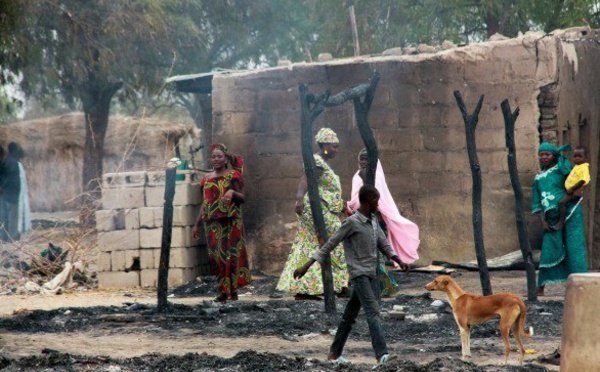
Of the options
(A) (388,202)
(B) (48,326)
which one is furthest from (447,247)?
(B) (48,326)

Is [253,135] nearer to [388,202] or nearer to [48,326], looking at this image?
[388,202]

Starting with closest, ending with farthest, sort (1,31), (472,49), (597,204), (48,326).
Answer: (48,326)
(1,31)
(472,49)
(597,204)

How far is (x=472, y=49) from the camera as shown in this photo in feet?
42.6

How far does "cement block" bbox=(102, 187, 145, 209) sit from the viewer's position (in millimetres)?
13352

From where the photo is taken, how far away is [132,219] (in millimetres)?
13336

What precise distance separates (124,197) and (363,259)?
20.5 ft

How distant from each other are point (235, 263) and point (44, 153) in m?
16.4

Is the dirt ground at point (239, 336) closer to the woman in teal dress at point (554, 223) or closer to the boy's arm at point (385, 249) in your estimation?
the woman in teal dress at point (554, 223)

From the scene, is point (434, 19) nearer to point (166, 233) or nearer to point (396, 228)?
point (396, 228)

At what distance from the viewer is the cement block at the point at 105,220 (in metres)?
13.3

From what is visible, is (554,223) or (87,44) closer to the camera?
(554,223)

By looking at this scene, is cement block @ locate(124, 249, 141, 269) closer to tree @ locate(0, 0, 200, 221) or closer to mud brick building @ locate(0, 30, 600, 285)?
mud brick building @ locate(0, 30, 600, 285)

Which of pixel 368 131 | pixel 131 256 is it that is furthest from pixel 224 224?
pixel 368 131

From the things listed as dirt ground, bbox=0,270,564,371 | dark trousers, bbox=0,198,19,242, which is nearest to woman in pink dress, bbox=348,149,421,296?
dirt ground, bbox=0,270,564,371
